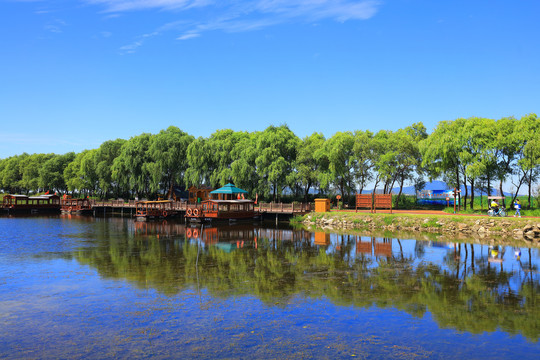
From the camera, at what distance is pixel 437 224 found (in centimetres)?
3625

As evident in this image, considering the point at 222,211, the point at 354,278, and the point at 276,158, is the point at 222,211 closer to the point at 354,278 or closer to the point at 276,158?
the point at 276,158

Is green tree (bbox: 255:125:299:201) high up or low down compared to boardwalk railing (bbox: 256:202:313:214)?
up

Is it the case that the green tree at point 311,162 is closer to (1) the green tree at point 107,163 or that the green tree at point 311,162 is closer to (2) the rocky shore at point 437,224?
(2) the rocky shore at point 437,224

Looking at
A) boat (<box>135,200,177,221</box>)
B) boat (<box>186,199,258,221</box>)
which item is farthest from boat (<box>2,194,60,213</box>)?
boat (<box>186,199,258,221</box>)

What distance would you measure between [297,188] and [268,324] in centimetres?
4570

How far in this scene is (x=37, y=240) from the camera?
29109 millimetres

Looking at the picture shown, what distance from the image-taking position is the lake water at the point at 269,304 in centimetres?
930

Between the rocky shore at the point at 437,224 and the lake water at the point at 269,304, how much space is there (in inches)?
364

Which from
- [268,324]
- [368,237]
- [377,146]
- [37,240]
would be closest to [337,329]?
[268,324]

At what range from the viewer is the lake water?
9.30 metres

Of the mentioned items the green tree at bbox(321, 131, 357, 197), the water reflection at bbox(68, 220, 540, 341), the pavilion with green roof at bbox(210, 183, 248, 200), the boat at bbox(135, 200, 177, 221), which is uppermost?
the green tree at bbox(321, 131, 357, 197)

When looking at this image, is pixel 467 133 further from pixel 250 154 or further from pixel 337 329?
pixel 337 329

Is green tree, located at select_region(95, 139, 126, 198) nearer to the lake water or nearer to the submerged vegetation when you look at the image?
the submerged vegetation

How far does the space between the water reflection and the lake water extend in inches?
2.7
